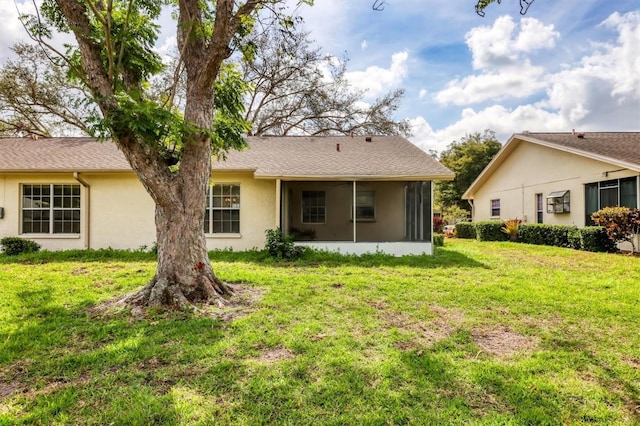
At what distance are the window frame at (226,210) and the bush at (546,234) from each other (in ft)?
37.8

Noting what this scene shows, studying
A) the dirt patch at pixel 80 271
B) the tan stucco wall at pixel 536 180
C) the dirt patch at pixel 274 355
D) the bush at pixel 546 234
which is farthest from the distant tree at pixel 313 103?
the dirt patch at pixel 274 355

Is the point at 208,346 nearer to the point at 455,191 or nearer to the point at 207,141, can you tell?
the point at 207,141

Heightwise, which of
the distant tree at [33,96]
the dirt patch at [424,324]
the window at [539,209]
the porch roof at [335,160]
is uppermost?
the distant tree at [33,96]

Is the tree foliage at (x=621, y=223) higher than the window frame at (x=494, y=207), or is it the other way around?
the window frame at (x=494, y=207)

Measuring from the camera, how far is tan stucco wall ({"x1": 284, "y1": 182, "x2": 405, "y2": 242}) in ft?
45.0

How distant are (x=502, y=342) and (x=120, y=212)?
11062 mm

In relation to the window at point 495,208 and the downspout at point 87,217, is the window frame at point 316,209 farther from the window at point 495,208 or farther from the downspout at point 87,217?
the window at point 495,208

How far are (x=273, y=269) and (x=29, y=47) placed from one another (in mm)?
20706

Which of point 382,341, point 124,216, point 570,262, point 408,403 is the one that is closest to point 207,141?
point 382,341

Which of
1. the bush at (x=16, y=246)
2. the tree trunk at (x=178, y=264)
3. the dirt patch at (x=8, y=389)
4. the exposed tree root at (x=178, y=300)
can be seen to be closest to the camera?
the dirt patch at (x=8, y=389)

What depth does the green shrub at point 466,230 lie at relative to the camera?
57.1ft

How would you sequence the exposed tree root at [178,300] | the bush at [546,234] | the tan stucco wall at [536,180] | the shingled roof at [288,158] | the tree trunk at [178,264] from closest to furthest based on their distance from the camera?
the exposed tree root at [178,300]
the tree trunk at [178,264]
the shingled roof at [288,158]
the bush at [546,234]
the tan stucco wall at [536,180]

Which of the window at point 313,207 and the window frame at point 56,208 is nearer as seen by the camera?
the window frame at point 56,208

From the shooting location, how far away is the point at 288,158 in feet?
38.6
